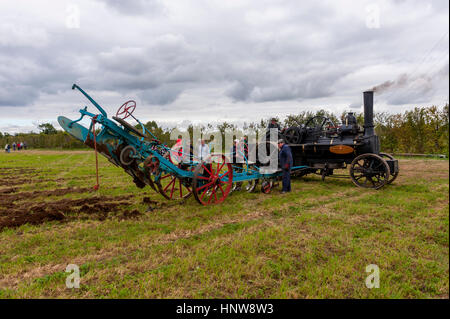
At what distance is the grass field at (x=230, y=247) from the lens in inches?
111

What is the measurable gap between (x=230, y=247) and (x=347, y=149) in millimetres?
6212

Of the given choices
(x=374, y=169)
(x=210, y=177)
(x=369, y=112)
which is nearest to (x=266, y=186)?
(x=210, y=177)

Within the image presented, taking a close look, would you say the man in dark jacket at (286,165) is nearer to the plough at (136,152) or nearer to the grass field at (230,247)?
the grass field at (230,247)

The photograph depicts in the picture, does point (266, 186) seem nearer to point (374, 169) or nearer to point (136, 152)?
point (374, 169)

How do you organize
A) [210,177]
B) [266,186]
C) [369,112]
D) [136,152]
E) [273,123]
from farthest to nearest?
[273,123]
[369,112]
[266,186]
[210,177]
[136,152]

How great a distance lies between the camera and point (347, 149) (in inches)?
330

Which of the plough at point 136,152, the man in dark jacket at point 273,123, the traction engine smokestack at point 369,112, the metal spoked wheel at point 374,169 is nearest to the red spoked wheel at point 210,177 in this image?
the plough at point 136,152

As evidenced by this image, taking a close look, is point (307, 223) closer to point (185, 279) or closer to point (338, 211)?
point (338, 211)

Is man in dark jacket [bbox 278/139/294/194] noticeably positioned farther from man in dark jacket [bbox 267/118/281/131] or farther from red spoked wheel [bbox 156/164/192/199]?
red spoked wheel [bbox 156/164/192/199]

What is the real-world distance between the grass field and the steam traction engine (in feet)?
4.81

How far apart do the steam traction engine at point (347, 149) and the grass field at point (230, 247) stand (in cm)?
147

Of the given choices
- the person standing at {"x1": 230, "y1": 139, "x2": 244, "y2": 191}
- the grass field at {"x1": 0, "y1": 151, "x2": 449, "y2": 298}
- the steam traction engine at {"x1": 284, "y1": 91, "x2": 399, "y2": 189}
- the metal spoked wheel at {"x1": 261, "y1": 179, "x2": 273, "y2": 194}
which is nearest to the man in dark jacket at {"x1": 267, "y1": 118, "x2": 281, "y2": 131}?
the steam traction engine at {"x1": 284, "y1": 91, "x2": 399, "y2": 189}

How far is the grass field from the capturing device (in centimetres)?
281
